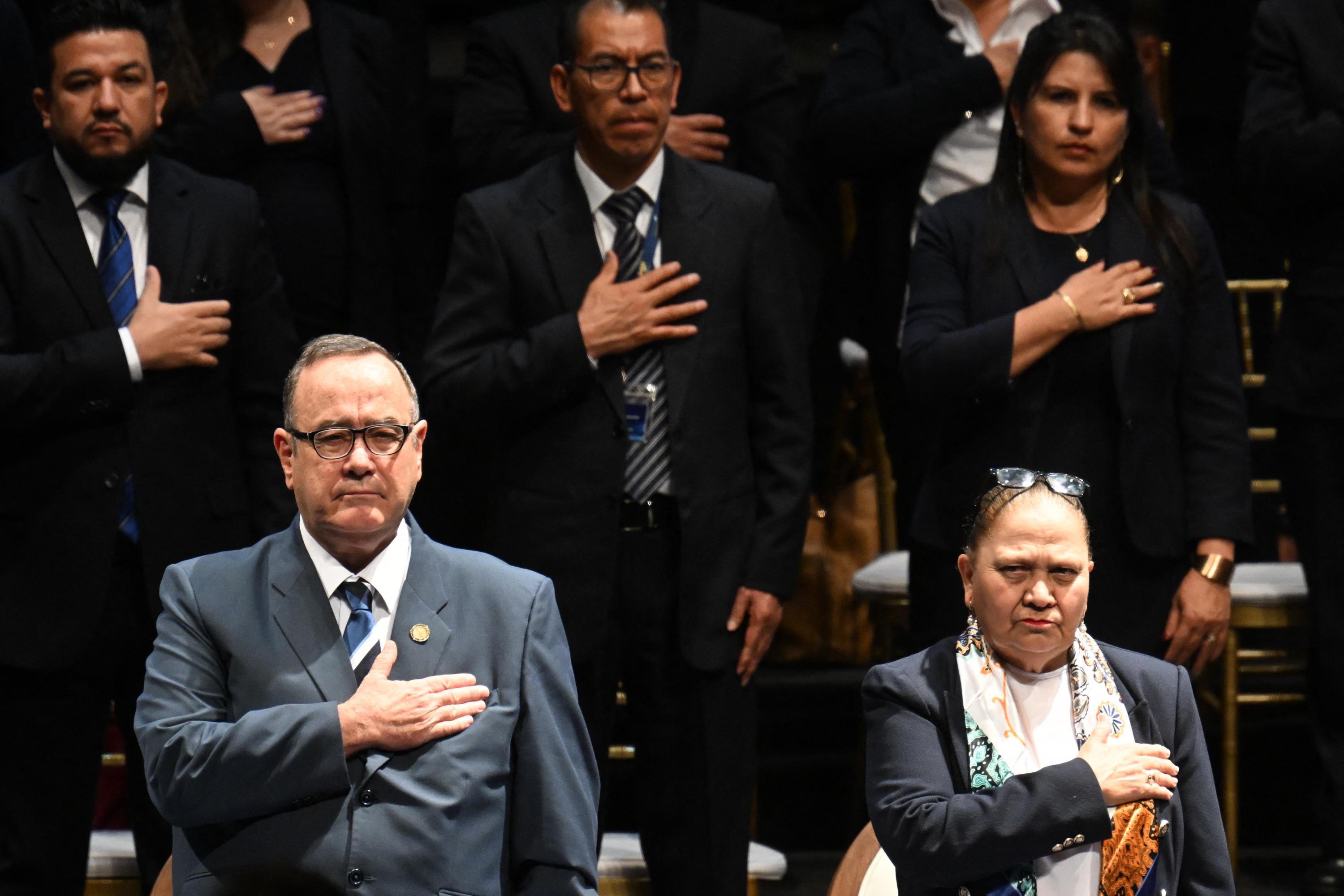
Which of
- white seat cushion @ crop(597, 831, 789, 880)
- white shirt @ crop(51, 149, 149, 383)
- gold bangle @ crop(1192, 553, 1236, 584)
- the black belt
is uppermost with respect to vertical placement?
white shirt @ crop(51, 149, 149, 383)

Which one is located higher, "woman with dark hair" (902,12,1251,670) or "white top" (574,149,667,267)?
"white top" (574,149,667,267)

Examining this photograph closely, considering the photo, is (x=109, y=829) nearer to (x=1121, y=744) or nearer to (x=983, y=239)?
(x=983, y=239)

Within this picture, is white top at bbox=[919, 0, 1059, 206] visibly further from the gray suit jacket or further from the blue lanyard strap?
the gray suit jacket

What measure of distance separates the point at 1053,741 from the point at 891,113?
1.82m

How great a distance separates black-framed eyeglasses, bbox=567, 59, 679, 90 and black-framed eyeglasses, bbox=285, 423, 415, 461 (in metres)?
1.13

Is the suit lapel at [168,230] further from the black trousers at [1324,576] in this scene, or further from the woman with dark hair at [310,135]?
the black trousers at [1324,576]

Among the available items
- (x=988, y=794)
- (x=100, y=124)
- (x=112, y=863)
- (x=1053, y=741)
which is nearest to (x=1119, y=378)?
(x=1053, y=741)

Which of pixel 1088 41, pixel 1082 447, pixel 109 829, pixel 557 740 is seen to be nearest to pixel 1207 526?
pixel 1082 447

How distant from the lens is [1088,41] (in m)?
3.51

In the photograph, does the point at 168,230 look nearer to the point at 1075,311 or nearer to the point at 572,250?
the point at 572,250

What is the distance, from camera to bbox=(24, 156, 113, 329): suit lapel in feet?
11.4

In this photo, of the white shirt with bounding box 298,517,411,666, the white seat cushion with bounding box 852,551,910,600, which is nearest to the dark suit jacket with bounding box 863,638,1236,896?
the white shirt with bounding box 298,517,411,666

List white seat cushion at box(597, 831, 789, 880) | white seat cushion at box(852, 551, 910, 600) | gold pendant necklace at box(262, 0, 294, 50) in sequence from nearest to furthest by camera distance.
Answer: white seat cushion at box(597, 831, 789, 880), gold pendant necklace at box(262, 0, 294, 50), white seat cushion at box(852, 551, 910, 600)

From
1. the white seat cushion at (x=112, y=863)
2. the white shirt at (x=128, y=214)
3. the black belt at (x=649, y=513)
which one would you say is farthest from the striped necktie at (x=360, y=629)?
the white seat cushion at (x=112, y=863)
